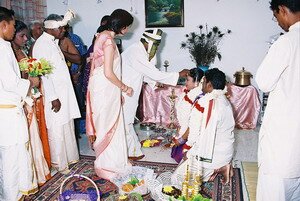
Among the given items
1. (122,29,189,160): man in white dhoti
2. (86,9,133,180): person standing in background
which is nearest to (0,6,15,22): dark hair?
(86,9,133,180): person standing in background

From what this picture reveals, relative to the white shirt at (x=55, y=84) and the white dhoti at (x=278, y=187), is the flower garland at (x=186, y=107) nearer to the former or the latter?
the white shirt at (x=55, y=84)

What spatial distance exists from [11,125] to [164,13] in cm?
385

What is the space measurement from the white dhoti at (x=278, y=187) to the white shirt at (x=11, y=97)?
1988 millimetres

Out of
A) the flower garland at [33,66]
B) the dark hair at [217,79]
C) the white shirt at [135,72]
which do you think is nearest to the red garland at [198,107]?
the dark hair at [217,79]

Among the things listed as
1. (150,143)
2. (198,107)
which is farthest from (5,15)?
(150,143)

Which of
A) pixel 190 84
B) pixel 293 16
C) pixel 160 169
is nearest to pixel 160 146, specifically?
pixel 160 169

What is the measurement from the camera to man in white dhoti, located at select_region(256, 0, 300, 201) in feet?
5.93

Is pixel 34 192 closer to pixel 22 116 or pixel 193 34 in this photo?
pixel 22 116

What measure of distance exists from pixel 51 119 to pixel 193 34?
3.21 meters

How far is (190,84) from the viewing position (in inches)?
156

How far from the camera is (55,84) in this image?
3.52 metres

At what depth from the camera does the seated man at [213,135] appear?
3.08 metres

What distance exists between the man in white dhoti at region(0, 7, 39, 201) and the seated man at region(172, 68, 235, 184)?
1.47 meters

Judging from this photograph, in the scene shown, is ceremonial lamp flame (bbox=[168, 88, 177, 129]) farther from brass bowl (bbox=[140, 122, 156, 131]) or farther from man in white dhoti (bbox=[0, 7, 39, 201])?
man in white dhoti (bbox=[0, 7, 39, 201])
